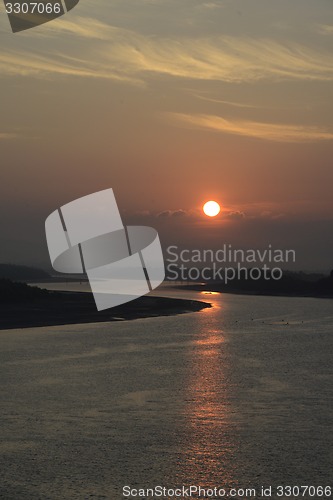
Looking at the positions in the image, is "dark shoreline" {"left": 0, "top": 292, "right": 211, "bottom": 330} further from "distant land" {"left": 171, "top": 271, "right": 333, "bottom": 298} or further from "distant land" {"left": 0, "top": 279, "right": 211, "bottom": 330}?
"distant land" {"left": 171, "top": 271, "right": 333, "bottom": 298}

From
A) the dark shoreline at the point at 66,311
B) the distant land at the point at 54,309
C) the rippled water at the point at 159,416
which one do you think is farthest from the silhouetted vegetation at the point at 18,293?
the rippled water at the point at 159,416

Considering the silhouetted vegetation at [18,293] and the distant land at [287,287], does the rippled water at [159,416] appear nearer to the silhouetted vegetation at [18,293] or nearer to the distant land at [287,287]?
the silhouetted vegetation at [18,293]

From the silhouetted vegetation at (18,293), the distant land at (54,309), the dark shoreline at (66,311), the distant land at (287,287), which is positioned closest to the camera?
the dark shoreline at (66,311)

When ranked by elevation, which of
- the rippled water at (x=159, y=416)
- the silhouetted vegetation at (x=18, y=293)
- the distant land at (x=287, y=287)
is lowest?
the distant land at (x=287, y=287)

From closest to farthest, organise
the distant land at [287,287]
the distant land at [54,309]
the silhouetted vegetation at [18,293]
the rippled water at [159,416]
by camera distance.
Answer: the rippled water at [159,416]
the distant land at [54,309]
the silhouetted vegetation at [18,293]
the distant land at [287,287]

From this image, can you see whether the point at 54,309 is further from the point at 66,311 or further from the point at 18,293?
the point at 18,293

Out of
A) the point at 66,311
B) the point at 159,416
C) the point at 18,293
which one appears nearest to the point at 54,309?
the point at 66,311

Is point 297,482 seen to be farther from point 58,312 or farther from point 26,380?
point 58,312
